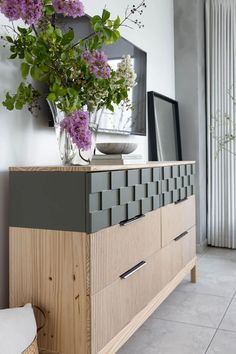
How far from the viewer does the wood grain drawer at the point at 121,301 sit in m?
1.50

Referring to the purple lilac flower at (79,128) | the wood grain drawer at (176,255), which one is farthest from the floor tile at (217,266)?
the purple lilac flower at (79,128)

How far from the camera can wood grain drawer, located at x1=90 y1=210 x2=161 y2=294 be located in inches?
58.5

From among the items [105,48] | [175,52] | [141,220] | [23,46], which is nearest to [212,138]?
[175,52]

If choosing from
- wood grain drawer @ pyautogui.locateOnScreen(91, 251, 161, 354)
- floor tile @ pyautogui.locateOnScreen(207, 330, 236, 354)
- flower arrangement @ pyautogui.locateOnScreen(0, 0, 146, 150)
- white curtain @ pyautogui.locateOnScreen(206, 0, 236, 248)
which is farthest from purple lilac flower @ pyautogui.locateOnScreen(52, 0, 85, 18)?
white curtain @ pyautogui.locateOnScreen(206, 0, 236, 248)

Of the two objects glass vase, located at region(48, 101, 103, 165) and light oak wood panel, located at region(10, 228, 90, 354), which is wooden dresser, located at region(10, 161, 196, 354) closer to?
light oak wood panel, located at region(10, 228, 90, 354)

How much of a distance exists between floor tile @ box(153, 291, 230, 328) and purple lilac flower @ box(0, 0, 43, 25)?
176cm

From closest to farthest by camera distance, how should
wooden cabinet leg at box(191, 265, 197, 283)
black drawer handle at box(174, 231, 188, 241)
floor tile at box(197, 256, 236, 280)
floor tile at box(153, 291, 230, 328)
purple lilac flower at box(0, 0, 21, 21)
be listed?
purple lilac flower at box(0, 0, 21, 21)
floor tile at box(153, 291, 230, 328)
black drawer handle at box(174, 231, 188, 241)
wooden cabinet leg at box(191, 265, 197, 283)
floor tile at box(197, 256, 236, 280)

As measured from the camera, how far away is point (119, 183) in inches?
65.5

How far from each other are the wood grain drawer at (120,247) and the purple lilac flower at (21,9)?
836 millimetres

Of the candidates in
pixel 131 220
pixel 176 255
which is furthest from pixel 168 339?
pixel 131 220

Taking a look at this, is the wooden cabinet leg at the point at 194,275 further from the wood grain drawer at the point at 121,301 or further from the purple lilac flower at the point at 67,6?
the purple lilac flower at the point at 67,6

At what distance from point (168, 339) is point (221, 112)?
8.24 feet

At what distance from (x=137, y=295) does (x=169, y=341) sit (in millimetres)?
336

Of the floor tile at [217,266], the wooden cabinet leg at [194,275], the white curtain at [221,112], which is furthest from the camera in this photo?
the white curtain at [221,112]
